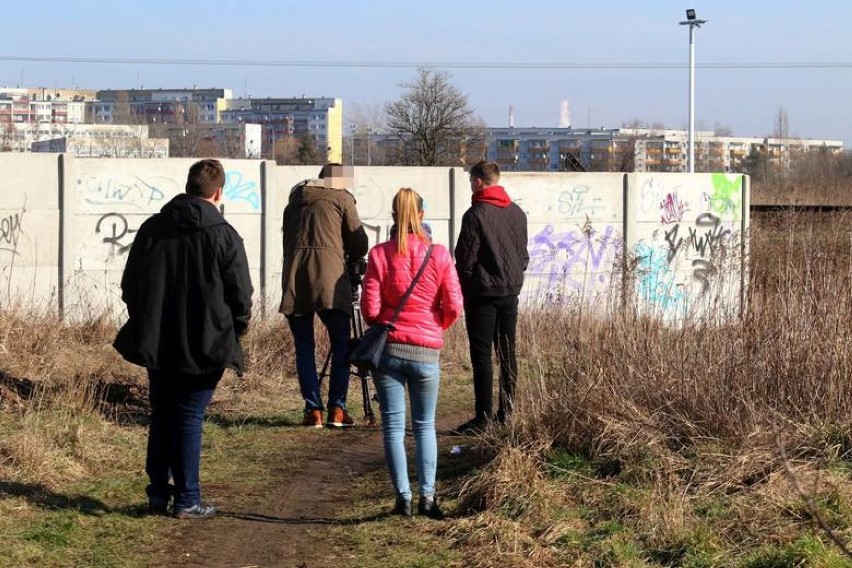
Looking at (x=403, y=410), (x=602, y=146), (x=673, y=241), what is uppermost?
(x=602, y=146)

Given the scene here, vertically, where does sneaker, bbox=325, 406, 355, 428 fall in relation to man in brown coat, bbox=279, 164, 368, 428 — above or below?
below

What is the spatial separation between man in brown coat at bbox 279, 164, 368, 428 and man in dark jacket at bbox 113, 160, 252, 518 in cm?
221

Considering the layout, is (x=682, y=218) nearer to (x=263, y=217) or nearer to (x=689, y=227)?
(x=689, y=227)

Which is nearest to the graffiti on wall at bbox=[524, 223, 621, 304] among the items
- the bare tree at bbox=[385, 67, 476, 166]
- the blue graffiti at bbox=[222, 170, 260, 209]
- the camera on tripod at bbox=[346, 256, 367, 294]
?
the blue graffiti at bbox=[222, 170, 260, 209]

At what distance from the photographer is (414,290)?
5.82 meters

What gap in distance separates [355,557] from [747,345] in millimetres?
2851

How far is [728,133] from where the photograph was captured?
135750 mm

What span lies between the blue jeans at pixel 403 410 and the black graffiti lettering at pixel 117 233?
760cm

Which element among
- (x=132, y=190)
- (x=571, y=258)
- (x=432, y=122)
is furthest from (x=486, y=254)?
(x=432, y=122)

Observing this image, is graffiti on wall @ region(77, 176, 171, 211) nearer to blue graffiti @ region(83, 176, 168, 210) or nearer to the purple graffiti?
blue graffiti @ region(83, 176, 168, 210)

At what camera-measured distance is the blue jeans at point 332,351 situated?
823cm

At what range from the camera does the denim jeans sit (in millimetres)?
5859

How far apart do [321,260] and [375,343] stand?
96.8 inches

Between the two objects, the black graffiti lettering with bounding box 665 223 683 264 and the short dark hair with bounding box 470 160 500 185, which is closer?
the short dark hair with bounding box 470 160 500 185
